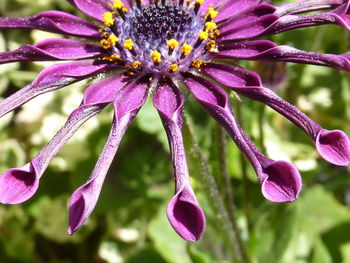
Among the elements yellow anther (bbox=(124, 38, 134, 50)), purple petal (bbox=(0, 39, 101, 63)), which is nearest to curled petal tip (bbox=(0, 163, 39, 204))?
purple petal (bbox=(0, 39, 101, 63))

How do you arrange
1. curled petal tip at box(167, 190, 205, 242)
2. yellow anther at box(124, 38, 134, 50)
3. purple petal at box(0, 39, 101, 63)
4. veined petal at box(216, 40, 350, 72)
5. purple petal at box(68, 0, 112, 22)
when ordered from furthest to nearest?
1. purple petal at box(68, 0, 112, 22)
2. yellow anther at box(124, 38, 134, 50)
3. purple petal at box(0, 39, 101, 63)
4. veined petal at box(216, 40, 350, 72)
5. curled petal tip at box(167, 190, 205, 242)

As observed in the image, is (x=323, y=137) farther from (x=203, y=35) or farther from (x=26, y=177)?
(x=26, y=177)

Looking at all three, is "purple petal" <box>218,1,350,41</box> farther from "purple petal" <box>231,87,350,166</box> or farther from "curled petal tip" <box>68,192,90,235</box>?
"curled petal tip" <box>68,192,90,235</box>

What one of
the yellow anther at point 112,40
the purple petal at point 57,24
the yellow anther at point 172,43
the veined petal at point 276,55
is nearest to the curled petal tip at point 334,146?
the veined petal at point 276,55

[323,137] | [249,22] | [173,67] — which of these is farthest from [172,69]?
[323,137]

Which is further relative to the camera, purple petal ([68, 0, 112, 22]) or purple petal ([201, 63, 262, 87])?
purple petal ([68, 0, 112, 22])
